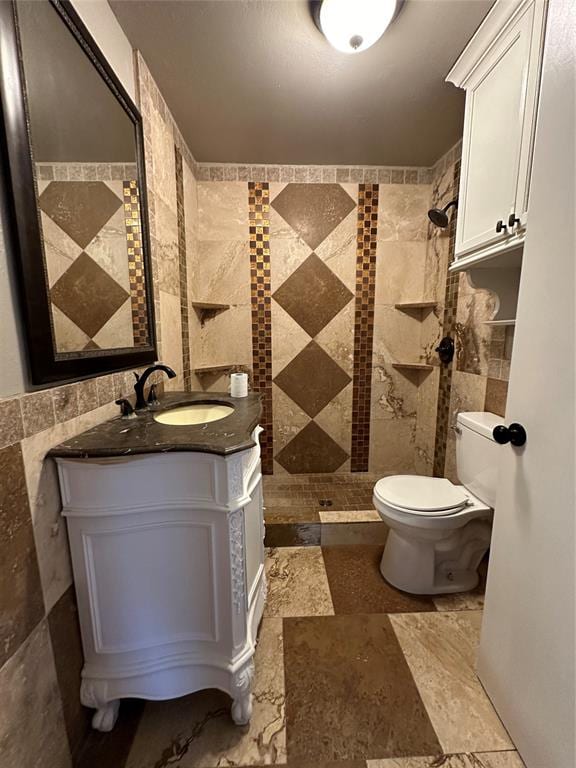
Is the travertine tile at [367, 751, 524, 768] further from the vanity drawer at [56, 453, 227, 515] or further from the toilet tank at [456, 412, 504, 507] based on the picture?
the vanity drawer at [56, 453, 227, 515]

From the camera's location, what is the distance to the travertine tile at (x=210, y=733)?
2.91ft

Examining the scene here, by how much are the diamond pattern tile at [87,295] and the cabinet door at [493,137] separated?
138 cm

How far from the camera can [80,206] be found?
0.93 meters

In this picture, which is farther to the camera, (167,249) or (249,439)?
(167,249)

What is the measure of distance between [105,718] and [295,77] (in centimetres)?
247

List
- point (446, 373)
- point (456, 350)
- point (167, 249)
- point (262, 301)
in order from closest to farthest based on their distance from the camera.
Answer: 1. point (167, 249)
2. point (456, 350)
3. point (446, 373)
4. point (262, 301)

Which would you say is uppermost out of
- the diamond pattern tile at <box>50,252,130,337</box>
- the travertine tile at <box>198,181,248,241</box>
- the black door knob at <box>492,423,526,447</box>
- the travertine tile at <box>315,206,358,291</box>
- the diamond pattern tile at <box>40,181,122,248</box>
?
the travertine tile at <box>198,181,248,241</box>

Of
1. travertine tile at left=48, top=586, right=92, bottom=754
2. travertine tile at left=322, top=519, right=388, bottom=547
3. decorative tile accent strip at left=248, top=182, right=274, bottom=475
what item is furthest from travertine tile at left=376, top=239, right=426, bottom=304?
travertine tile at left=48, top=586, right=92, bottom=754

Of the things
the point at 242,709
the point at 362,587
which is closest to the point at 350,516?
the point at 362,587

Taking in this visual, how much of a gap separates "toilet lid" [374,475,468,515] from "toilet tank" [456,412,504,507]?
81mm

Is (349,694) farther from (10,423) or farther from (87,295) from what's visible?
(87,295)

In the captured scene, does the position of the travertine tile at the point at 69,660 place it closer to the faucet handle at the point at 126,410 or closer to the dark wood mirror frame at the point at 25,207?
the faucet handle at the point at 126,410

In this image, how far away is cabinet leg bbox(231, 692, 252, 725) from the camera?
935 mm

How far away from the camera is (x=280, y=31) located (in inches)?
44.9
